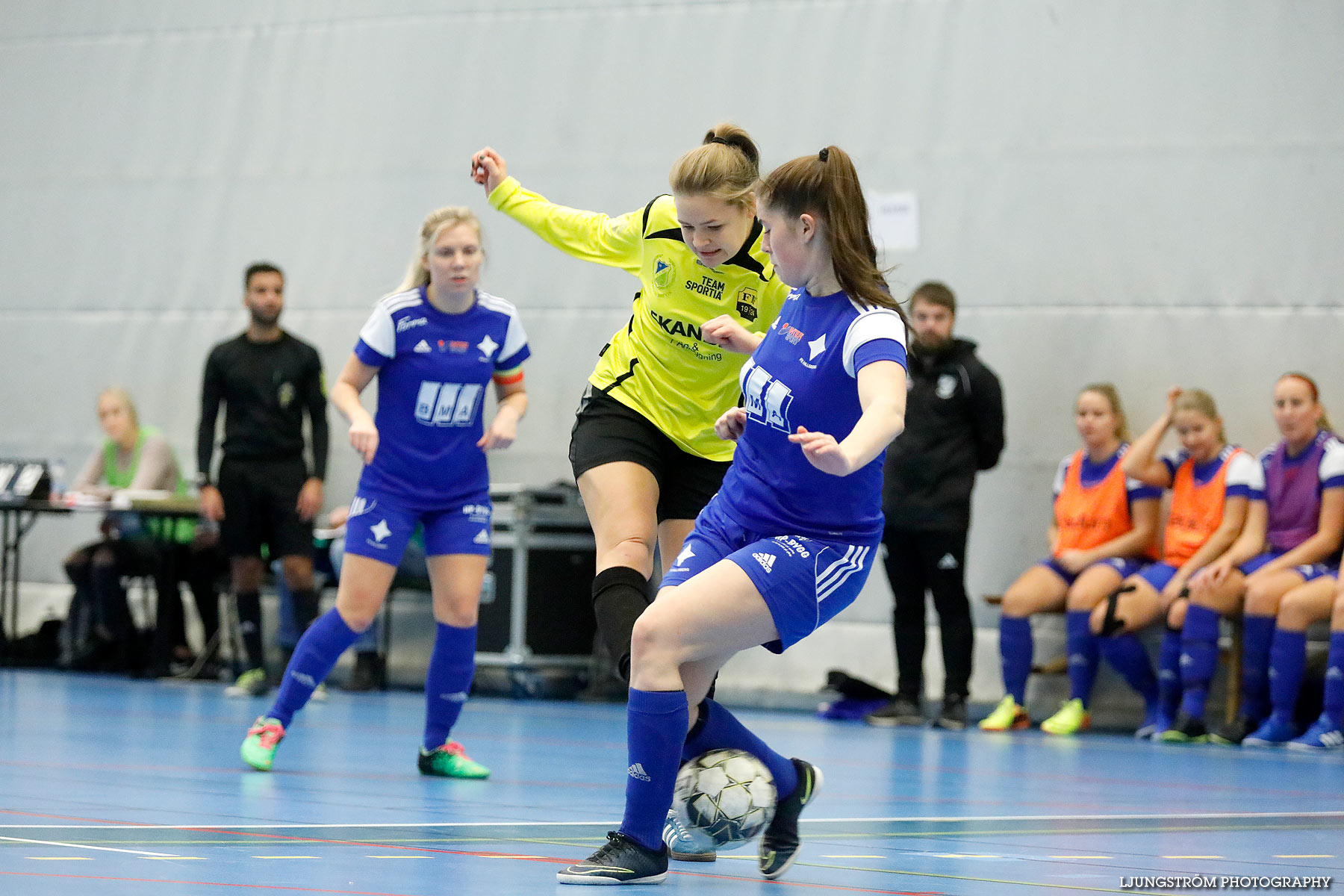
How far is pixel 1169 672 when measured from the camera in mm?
8648

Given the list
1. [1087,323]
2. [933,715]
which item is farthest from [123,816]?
[1087,323]

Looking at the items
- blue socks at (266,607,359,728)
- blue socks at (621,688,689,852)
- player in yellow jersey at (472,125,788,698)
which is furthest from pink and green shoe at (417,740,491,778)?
blue socks at (621,688,689,852)

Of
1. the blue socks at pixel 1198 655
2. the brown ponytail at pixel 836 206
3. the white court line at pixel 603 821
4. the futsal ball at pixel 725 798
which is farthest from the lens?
the blue socks at pixel 1198 655

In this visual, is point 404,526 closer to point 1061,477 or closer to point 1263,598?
point 1263,598

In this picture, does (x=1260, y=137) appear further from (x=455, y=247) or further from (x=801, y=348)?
(x=801, y=348)

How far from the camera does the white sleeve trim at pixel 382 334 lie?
19.2 feet

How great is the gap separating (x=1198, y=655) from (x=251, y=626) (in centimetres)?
520

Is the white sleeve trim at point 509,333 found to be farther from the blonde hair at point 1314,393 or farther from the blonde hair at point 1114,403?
the blonde hair at point 1314,393

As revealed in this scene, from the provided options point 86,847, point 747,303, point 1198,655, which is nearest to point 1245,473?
point 1198,655

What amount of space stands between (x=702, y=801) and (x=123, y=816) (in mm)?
1597

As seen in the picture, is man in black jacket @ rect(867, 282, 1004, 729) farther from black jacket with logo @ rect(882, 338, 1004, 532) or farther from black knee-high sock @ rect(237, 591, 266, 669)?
black knee-high sock @ rect(237, 591, 266, 669)

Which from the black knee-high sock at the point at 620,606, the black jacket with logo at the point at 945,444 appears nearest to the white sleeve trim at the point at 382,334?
the black knee-high sock at the point at 620,606

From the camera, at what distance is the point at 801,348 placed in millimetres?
3664

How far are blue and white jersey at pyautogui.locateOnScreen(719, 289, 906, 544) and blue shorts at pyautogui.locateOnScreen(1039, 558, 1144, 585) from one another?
5.53m
